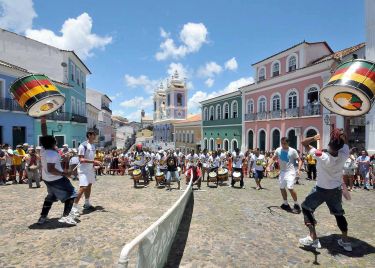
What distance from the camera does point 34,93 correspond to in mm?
5824

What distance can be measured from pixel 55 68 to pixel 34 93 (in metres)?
21.9

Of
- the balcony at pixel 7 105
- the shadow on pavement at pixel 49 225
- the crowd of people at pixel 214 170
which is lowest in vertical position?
the shadow on pavement at pixel 49 225

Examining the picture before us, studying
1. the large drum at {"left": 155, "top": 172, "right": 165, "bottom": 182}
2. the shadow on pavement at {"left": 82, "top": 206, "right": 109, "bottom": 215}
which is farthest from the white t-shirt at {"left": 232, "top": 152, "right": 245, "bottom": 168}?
the shadow on pavement at {"left": 82, "top": 206, "right": 109, "bottom": 215}

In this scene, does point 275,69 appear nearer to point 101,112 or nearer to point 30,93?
point 30,93

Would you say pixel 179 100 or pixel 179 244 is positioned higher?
pixel 179 100

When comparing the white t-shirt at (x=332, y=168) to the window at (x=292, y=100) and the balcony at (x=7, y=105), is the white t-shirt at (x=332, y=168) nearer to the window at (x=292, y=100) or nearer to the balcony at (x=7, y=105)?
the window at (x=292, y=100)

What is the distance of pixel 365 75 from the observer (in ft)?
14.5

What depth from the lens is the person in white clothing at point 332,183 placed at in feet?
14.3

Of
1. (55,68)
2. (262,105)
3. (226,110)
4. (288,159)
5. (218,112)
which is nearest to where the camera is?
(288,159)

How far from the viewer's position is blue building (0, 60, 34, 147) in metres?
18.5

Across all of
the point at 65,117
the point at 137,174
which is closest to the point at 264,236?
the point at 137,174

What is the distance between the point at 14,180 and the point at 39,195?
3.60m

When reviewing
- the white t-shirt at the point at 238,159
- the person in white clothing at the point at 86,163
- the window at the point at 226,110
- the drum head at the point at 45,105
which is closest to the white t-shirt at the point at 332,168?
the person in white clothing at the point at 86,163

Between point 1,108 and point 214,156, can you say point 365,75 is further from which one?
point 1,108
